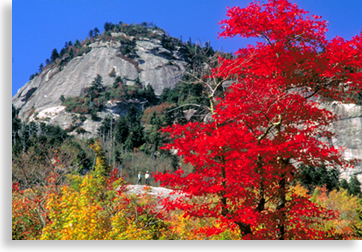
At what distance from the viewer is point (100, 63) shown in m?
62.8

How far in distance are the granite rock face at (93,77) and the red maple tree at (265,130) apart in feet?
136

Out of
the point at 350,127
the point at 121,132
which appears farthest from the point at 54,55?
the point at 350,127

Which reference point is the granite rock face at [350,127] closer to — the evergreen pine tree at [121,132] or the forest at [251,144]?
the forest at [251,144]

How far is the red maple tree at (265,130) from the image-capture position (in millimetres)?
4977

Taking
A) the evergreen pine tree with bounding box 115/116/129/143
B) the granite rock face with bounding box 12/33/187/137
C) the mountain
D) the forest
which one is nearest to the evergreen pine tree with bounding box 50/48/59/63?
the mountain

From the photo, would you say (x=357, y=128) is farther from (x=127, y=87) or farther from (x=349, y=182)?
(x=127, y=87)

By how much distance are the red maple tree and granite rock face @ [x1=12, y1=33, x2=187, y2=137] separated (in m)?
41.3

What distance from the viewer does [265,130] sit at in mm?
5375

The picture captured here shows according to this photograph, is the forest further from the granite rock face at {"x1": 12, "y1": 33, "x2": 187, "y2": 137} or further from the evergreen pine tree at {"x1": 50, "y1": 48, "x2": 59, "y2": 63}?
the evergreen pine tree at {"x1": 50, "y1": 48, "x2": 59, "y2": 63}

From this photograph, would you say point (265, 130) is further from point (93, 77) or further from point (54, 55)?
point (54, 55)

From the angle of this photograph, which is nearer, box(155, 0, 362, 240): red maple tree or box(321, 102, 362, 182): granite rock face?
box(155, 0, 362, 240): red maple tree

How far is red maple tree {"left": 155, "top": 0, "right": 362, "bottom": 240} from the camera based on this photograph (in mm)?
4977

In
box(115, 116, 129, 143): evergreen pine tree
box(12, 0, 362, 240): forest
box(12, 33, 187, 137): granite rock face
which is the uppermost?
box(12, 33, 187, 137): granite rock face

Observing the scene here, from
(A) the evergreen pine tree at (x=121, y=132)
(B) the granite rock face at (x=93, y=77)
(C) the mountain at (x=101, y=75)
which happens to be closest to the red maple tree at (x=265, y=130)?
(A) the evergreen pine tree at (x=121, y=132)
